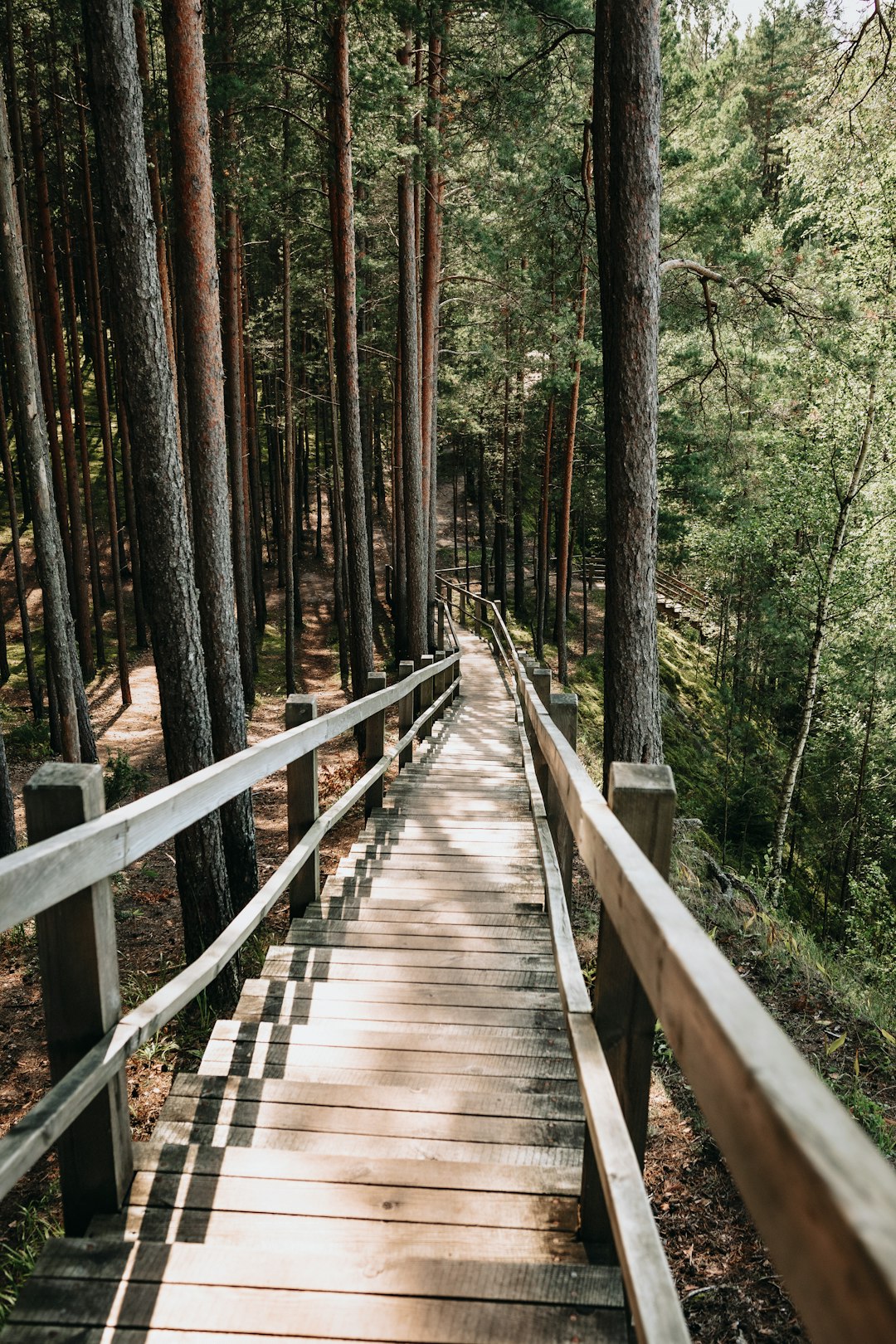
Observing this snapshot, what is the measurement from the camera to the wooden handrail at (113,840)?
1.76m

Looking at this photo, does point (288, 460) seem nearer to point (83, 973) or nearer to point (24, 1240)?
point (24, 1240)

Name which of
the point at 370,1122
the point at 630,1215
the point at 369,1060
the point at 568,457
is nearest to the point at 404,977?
the point at 369,1060

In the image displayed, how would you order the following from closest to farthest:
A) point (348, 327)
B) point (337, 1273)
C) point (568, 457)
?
point (337, 1273), point (348, 327), point (568, 457)

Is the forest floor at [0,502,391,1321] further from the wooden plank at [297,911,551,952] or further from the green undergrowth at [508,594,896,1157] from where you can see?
the green undergrowth at [508,594,896,1157]

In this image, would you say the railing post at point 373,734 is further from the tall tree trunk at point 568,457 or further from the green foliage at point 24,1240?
the tall tree trunk at point 568,457

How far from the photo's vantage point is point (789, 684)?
23.6 meters

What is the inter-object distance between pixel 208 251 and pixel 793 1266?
7.48 m

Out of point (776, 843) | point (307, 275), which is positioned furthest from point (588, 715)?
point (307, 275)

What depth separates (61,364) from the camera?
17.5 meters

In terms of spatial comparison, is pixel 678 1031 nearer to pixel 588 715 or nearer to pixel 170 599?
pixel 170 599

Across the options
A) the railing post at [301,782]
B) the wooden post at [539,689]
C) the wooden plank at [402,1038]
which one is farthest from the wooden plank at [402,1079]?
the wooden post at [539,689]

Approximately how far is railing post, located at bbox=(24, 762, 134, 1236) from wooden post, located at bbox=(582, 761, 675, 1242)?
1.27 meters

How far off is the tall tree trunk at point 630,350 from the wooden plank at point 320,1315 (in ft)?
12.5

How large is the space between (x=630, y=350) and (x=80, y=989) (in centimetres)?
561
